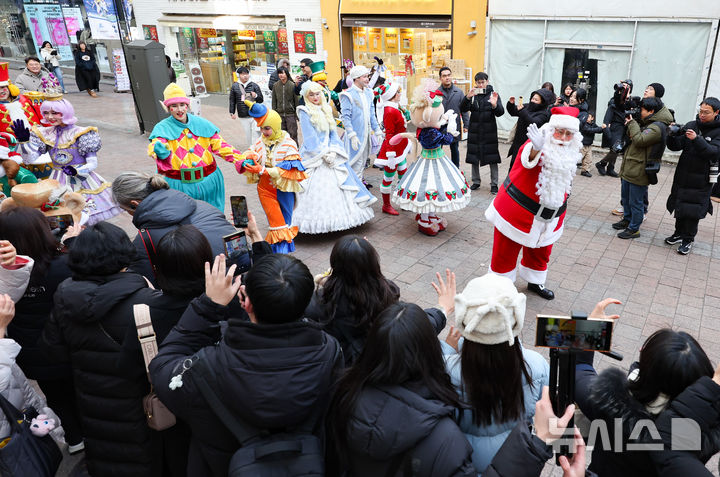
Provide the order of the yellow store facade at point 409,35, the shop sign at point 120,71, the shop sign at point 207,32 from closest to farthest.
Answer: the yellow store facade at point 409,35 → the shop sign at point 120,71 → the shop sign at point 207,32

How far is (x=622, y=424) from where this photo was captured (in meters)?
1.87

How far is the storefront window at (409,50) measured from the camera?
12.8 m

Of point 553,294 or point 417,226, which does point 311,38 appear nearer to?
point 417,226

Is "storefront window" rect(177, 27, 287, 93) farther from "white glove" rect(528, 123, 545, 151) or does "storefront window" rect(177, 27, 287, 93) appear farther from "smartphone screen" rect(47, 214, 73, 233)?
"smartphone screen" rect(47, 214, 73, 233)

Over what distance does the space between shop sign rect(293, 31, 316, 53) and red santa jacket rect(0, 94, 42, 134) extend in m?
9.92

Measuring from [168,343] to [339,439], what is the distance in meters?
0.80

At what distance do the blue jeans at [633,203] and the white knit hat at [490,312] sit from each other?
5.21 metres

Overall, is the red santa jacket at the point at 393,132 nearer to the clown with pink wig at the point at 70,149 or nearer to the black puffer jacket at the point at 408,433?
the clown with pink wig at the point at 70,149

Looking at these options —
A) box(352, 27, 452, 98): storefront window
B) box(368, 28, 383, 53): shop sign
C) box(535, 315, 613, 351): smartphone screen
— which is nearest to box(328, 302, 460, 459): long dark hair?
box(535, 315, 613, 351): smartphone screen

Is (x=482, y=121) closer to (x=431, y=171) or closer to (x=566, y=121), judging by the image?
(x=431, y=171)

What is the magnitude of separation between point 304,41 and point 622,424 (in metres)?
14.9

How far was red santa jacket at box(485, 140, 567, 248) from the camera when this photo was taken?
452cm

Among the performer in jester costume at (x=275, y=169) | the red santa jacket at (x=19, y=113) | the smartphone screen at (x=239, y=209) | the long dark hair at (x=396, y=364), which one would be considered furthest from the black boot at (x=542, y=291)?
the red santa jacket at (x=19, y=113)

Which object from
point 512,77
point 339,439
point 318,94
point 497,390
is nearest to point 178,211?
point 339,439
